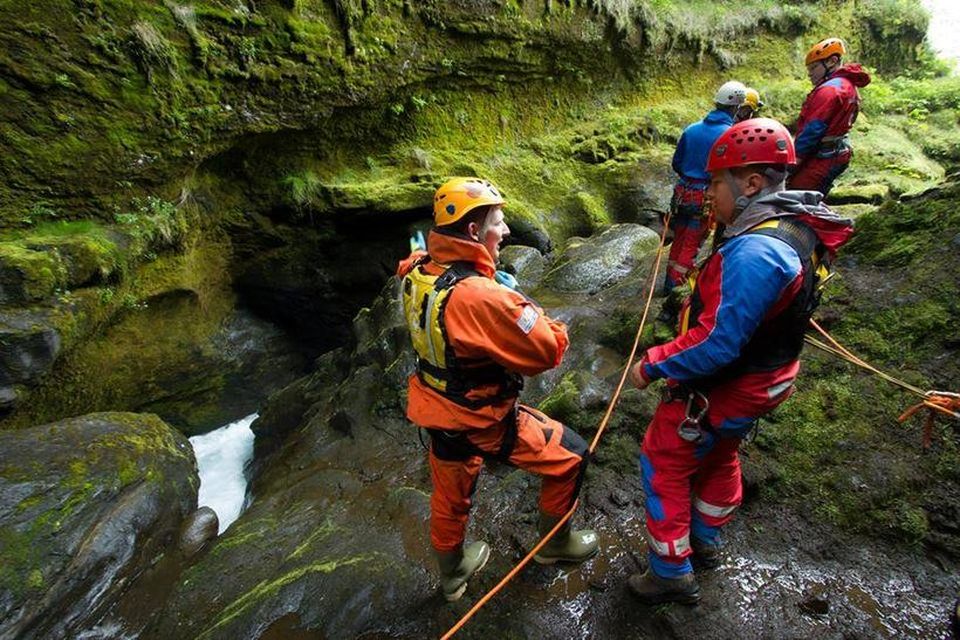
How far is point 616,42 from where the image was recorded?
13977 mm

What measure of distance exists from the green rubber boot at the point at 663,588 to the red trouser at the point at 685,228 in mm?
4370

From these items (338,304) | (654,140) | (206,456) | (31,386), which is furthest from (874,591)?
(654,140)

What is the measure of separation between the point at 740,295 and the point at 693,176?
432cm

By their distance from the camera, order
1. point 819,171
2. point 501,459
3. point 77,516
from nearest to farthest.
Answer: point 501,459 < point 77,516 < point 819,171

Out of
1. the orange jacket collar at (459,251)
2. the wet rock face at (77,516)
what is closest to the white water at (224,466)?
the wet rock face at (77,516)

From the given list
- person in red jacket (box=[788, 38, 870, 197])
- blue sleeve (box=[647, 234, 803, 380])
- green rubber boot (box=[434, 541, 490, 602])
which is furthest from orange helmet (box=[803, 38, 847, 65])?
green rubber boot (box=[434, 541, 490, 602])

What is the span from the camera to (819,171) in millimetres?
6004

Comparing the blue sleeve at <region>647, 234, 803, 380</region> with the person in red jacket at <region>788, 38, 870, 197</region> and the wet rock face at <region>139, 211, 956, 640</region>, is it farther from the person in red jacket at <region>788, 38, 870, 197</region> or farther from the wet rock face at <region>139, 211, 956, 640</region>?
the person in red jacket at <region>788, 38, 870, 197</region>

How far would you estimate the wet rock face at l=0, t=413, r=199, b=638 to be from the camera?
3973mm

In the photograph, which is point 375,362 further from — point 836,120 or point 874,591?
point 836,120

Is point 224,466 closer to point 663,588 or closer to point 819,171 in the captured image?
point 663,588

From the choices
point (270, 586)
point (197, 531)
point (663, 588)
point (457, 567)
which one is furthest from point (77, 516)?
point (663, 588)

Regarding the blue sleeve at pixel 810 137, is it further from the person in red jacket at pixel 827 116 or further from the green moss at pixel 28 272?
the green moss at pixel 28 272

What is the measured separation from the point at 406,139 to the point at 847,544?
34.7 ft
